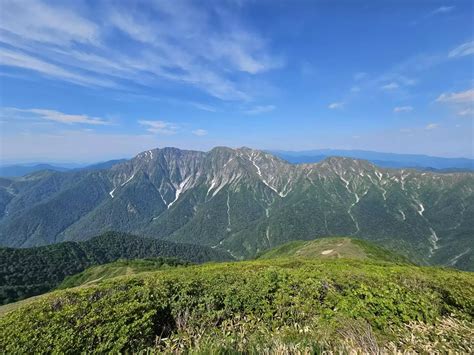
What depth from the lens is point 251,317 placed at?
10477 millimetres

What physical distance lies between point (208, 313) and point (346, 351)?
6129 mm

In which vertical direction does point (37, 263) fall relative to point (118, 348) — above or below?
below

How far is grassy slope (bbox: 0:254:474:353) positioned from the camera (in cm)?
752

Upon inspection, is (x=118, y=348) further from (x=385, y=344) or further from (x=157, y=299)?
(x=385, y=344)

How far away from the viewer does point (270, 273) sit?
1481 cm

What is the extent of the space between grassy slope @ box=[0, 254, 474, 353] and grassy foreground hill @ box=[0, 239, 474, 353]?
31mm

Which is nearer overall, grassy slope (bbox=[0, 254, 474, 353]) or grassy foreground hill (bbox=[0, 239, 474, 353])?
grassy foreground hill (bbox=[0, 239, 474, 353])

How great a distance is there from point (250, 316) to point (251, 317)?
55mm

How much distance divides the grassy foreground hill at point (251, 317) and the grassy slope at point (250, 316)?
0.03 m

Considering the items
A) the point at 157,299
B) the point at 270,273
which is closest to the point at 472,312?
the point at 270,273

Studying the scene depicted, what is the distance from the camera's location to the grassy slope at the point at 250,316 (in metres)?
7.52

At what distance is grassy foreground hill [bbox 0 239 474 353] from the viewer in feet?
24.0

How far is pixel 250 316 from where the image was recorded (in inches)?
414

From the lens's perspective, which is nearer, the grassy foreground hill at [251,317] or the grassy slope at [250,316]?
the grassy foreground hill at [251,317]
